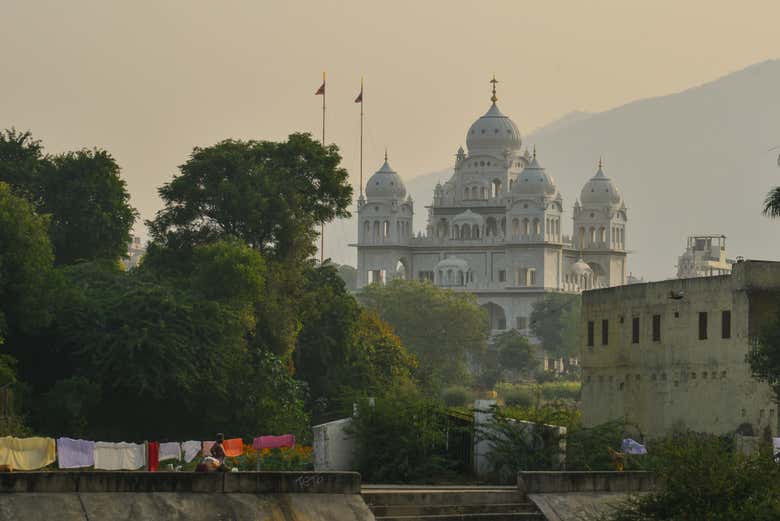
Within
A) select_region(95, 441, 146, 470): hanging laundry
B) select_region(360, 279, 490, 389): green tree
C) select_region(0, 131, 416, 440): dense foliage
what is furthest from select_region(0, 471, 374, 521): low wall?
select_region(360, 279, 490, 389): green tree

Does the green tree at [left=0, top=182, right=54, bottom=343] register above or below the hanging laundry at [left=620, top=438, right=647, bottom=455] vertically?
above

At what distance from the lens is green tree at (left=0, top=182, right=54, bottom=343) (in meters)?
54.0

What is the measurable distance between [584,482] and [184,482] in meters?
7.14

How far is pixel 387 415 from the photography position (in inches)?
1495

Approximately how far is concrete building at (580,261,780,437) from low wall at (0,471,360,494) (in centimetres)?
2108

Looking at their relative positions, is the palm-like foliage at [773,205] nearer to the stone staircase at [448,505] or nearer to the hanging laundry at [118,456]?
the stone staircase at [448,505]

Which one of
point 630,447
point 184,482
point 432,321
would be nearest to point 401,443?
point 630,447

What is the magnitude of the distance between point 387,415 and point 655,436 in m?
19.9

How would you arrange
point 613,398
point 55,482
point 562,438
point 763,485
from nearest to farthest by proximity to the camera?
1. point 55,482
2. point 763,485
3. point 562,438
4. point 613,398

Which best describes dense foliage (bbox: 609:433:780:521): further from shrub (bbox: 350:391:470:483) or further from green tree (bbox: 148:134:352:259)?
green tree (bbox: 148:134:352:259)

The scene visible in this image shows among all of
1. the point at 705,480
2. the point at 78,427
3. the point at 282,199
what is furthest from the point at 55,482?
the point at 282,199

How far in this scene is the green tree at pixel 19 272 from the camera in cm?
5400

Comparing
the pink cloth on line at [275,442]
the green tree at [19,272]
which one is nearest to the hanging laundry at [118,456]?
the pink cloth on line at [275,442]

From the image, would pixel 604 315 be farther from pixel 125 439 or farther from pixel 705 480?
pixel 705 480
